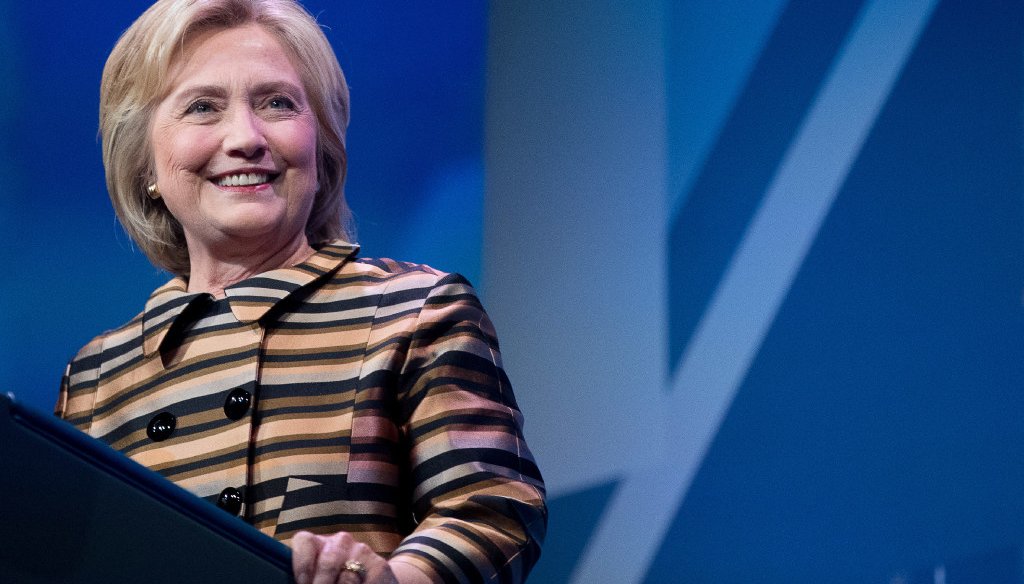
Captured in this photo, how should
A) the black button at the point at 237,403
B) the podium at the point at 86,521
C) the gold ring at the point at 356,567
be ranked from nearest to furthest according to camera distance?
the podium at the point at 86,521 → the gold ring at the point at 356,567 → the black button at the point at 237,403

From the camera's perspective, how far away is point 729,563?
2371mm

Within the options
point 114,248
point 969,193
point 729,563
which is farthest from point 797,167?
point 114,248

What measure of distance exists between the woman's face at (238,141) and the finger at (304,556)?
2.24 feet

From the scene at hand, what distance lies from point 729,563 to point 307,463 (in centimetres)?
135

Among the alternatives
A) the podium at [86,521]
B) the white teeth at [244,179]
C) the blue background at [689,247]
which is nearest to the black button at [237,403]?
the white teeth at [244,179]

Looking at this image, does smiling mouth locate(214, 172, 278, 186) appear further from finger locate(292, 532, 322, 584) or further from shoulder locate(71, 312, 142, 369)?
finger locate(292, 532, 322, 584)

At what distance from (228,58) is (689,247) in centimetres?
124

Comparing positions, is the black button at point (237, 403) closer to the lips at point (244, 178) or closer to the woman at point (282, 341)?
the woman at point (282, 341)

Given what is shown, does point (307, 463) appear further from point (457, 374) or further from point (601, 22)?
point (601, 22)

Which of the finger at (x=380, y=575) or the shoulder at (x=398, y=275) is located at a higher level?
the shoulder at (x=398, y=275)

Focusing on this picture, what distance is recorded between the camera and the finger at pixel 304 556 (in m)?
0.77

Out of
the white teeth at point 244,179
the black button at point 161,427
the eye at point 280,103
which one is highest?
the eye at point 280,103

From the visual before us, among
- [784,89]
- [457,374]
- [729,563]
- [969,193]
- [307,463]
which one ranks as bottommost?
[729,563]

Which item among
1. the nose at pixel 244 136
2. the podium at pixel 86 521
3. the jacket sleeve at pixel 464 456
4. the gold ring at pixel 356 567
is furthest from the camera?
the nose at pixel 244 136
